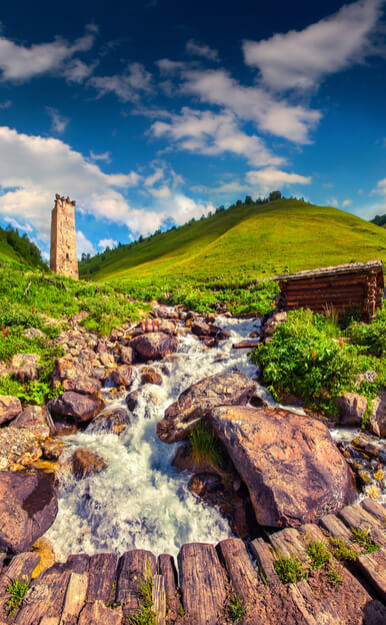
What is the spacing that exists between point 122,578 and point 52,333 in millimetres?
10585

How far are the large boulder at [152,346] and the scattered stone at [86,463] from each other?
542 cm

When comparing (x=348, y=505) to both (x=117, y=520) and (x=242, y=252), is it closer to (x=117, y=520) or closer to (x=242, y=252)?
(x=117, y=520)

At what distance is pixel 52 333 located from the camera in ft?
41.3

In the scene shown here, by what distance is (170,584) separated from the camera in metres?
3.97

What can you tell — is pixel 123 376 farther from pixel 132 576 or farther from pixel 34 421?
pixel 132 576

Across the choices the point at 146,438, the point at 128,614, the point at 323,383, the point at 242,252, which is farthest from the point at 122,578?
the point at 242,252

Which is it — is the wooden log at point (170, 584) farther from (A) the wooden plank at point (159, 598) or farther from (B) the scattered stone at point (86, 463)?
(B) the scattered stone at point (86, 463)

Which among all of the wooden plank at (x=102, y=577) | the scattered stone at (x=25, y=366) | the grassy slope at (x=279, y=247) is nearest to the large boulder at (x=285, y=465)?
the wooden plank at (x=102, y=577)

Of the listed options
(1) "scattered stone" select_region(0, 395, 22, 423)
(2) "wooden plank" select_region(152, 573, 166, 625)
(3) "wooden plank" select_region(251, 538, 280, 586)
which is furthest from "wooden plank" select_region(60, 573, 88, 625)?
(1) "scattered stone" select_region(0, 395, 22, 423)

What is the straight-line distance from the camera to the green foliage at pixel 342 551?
3.98m

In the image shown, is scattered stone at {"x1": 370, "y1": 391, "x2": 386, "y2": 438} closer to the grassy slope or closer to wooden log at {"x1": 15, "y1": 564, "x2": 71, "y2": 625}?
wooden log at {"x1": 15, "y1": 564, "x2": 71, "y2": 625}

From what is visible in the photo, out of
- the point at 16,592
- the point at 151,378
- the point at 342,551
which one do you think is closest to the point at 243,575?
the point at 342,551

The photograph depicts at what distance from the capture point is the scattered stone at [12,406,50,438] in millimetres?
7697

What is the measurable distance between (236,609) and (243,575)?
495mm
